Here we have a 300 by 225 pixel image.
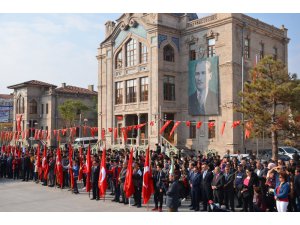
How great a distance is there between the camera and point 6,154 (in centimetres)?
2308

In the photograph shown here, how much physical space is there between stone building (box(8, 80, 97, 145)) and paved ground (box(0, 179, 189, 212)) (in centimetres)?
3533

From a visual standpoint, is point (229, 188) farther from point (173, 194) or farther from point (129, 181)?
point (129, 181)

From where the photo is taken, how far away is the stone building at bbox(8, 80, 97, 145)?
172 feet

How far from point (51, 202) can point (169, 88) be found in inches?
815

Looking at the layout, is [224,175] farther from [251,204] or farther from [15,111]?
[15,111]

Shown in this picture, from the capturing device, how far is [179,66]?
3359cm

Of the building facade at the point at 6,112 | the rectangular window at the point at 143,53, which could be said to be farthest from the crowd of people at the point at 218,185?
the building facade at the point at 6,112

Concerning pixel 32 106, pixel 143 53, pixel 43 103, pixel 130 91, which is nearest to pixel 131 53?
pixel 143 53

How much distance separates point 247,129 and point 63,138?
36.6 meters

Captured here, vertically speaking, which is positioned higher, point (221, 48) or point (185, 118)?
point (221, 48)

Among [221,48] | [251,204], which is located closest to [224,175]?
[251,204]

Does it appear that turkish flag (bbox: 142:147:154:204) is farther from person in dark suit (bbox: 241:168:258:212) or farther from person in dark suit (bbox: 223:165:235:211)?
person in dark suit (bbox: 241:168:258:212)

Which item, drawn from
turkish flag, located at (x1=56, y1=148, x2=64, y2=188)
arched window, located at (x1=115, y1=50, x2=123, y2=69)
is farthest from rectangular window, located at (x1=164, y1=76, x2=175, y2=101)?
turkish flag, located at (x1=56, y1=148, x2=64, y2=188)

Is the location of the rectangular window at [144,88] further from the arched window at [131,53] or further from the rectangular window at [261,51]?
the rectangular window at [261,51]
